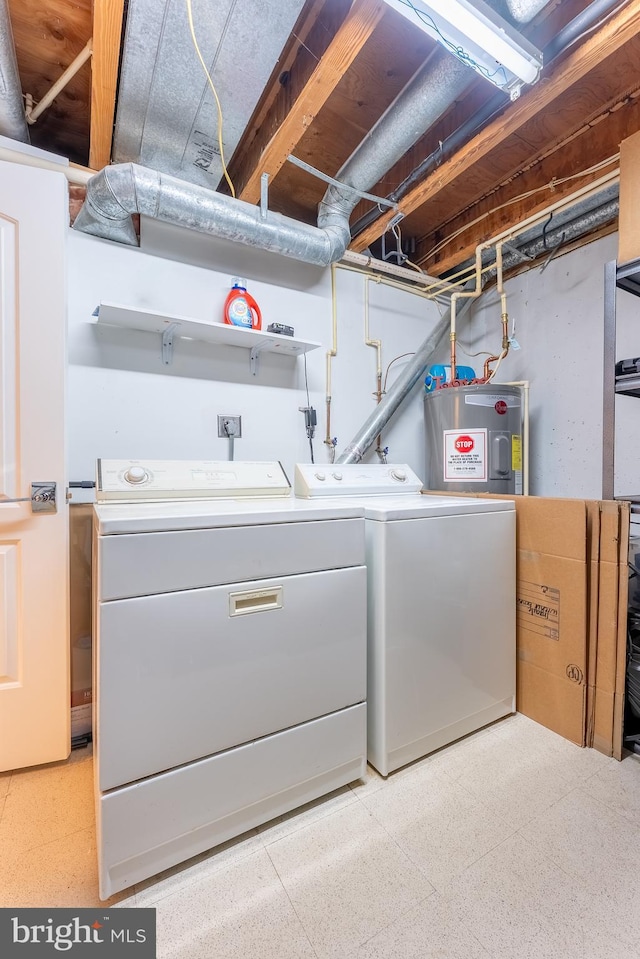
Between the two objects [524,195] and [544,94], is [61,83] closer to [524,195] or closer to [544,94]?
[544,94]

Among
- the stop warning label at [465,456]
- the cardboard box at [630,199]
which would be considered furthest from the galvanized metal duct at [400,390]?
the cardboard box at [630,199]

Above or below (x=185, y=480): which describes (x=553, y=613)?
below

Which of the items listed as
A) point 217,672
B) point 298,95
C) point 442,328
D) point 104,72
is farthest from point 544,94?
point 217,672

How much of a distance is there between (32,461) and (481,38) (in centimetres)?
185

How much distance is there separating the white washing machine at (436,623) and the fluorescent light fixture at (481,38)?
1341 mm

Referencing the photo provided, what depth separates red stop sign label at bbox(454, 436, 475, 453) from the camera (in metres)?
2.09

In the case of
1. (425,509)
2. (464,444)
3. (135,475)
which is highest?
(464,444)

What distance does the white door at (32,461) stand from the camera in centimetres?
134

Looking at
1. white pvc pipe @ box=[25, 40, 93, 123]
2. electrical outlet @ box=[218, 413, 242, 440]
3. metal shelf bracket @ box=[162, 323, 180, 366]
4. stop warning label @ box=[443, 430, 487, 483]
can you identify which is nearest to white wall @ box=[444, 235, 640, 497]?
stop warning label @ box=[443, 430, 487, 483]

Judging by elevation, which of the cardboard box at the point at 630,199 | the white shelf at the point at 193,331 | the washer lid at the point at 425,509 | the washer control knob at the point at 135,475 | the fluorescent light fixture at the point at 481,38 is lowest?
the washer lid at the point at 425,509

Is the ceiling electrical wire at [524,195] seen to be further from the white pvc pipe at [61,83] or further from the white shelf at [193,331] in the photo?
the white pvc pipe at [61,83]

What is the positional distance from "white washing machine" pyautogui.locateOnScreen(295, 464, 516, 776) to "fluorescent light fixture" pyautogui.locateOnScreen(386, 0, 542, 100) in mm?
1341

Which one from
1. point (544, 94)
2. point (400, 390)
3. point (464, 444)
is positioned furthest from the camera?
point (400, 390)

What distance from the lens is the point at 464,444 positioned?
2104mm
